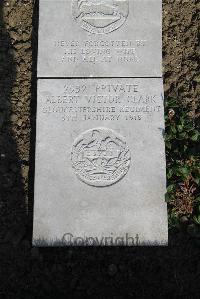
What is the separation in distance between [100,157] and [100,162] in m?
0.04

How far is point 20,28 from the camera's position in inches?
164

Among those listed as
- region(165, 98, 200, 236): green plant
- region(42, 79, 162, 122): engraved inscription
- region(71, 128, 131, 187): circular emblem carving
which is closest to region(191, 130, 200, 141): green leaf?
region(165, 98, 200, 236): green plant

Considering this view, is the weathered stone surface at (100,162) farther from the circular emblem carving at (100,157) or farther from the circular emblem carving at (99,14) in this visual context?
the circular emblem carving at (99,14)

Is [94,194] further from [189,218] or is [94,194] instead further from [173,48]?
[173,48]

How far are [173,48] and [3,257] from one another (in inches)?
96.3

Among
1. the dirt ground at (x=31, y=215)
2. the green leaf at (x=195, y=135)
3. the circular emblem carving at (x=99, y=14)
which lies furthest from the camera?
the circular emblem carving at (x=99, y=14)

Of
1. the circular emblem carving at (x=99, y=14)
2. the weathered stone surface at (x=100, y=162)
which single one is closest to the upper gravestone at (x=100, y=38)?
the circular emblem carving at (x=99, y=14)

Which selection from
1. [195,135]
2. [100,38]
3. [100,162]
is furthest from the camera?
[100,38]

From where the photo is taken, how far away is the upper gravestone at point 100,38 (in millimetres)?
3803

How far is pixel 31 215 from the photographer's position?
3678 millimetres

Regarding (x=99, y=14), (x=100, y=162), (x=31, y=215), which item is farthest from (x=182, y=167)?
(x=99, y=14)

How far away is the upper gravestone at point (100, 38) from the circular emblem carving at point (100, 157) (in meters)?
0.57

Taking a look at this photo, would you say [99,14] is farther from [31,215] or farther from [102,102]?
[31,215]

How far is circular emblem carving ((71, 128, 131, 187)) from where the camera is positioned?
3586 millimetres
